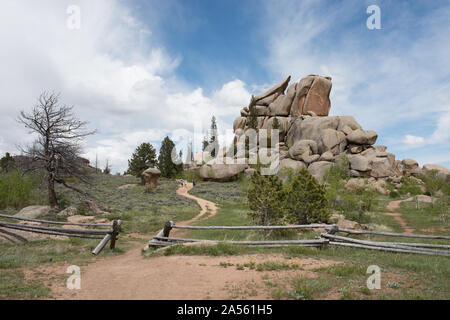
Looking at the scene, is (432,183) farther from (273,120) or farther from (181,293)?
(273,120)

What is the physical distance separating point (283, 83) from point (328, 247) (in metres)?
66.6

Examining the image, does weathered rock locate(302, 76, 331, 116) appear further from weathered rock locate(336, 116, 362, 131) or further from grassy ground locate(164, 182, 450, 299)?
grassy ground locate(164, 182, 450, 299)

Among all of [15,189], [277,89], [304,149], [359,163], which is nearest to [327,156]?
[304,149]

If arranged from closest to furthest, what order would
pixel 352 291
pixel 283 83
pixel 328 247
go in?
pixel 352 291
pixel 328 247
pixel 283 83

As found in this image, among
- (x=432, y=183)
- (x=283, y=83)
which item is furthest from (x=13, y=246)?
(x=283, y=83)

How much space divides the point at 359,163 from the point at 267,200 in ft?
123

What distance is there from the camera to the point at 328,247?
34.5 ft

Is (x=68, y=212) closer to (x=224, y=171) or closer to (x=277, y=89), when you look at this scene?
(x=224, y=171)

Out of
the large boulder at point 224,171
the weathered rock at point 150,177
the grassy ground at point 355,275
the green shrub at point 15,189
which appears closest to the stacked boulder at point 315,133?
the large boulder at point 224,171

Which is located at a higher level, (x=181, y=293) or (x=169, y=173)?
(x=169, y=173)

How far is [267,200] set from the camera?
1475 cm

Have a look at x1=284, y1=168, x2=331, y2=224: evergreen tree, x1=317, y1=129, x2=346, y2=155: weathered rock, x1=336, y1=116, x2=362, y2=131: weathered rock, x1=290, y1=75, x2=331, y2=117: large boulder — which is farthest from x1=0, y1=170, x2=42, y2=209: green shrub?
x1=290, y1=75, x2=331, y2=117: large boulder

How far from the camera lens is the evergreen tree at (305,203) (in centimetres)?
1589

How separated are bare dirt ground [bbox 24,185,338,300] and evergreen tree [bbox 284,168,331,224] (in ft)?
24.6
